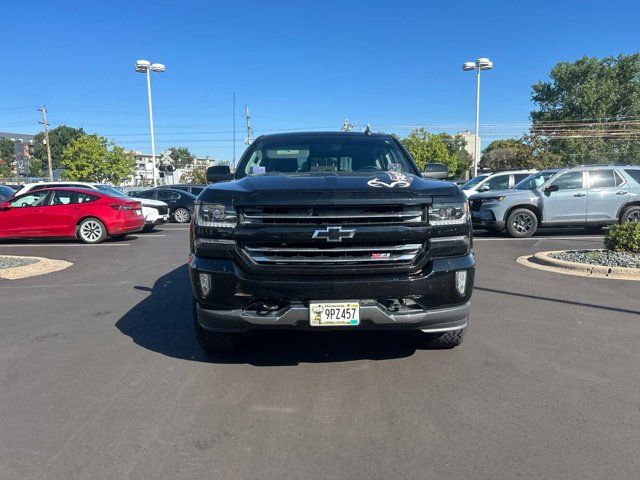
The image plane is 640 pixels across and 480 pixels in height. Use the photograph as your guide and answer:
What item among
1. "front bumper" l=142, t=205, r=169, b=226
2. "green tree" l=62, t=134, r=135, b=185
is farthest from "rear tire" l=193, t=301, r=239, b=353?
"green tree" l=62, t=134, r=135, b=185

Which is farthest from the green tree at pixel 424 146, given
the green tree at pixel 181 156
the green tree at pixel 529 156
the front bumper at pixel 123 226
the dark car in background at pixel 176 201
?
the green tree at pixel 181 156

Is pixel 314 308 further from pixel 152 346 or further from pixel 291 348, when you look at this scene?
pixel 152 346

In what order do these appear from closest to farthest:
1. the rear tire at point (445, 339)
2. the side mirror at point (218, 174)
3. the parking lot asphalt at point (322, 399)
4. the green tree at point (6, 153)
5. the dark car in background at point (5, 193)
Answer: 1. the parking lot asphalt at point (322, 399)
2. the rear tire at point (445, 339)
3. the side mirror at point (218, 174)
4. the dark car in background at point (5, 193)
5. the green tree at point (6, 153)

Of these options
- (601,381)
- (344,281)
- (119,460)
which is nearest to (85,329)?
(119,460)

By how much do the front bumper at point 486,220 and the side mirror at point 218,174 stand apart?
909 cm

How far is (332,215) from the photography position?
3.54m

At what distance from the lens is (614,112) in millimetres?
54219

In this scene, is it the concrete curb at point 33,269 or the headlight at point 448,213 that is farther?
the concrete curb at point 33,269

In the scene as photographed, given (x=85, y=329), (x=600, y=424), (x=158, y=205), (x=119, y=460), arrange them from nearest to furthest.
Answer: (x=119, y=460)
(x=600, y=424)
(x=85, y=329)
(x=158, y=205)

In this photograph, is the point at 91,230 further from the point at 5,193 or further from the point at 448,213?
the point at 448,213

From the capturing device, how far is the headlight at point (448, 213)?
365cm

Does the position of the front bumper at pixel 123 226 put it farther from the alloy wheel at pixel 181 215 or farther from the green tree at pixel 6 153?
the green tree at pixel 6 153

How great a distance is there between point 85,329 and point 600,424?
15.6 feet

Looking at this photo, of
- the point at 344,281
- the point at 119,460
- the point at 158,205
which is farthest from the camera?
the point at 158,205
